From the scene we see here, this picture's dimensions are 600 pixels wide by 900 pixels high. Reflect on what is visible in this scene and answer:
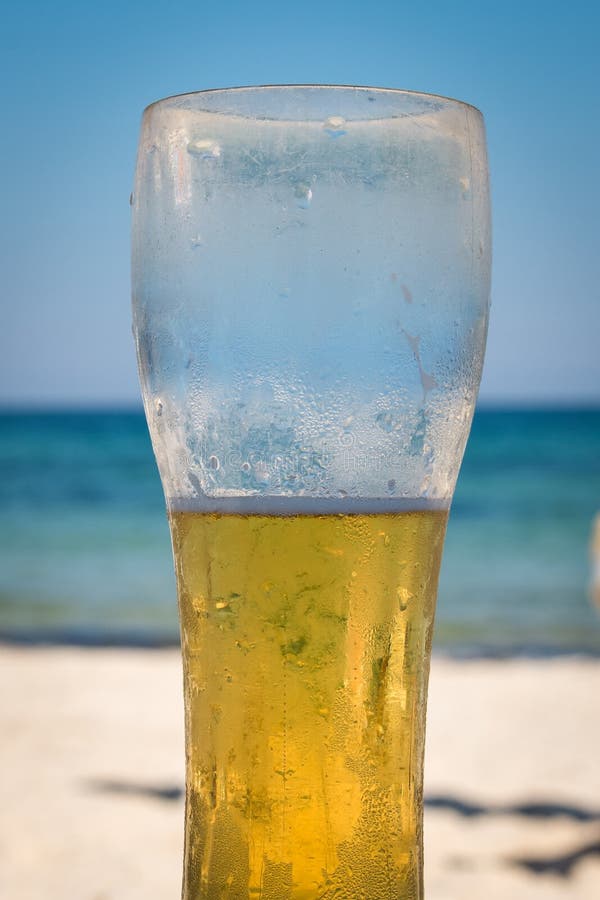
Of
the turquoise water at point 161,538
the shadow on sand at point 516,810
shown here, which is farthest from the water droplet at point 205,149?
the turquoise water at point 161,538

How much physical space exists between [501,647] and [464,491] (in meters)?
10.1

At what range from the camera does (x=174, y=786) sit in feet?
14.2

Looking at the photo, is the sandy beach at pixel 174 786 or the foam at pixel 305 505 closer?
the foam at pixel 305 505

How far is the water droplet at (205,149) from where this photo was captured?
724mm

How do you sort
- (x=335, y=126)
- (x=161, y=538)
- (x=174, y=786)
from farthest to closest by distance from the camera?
1. (x=161, y=538)
2. (x=174, y=786)
3. (x=335, y=126)

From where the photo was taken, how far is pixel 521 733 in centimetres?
522

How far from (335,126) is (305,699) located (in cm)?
33

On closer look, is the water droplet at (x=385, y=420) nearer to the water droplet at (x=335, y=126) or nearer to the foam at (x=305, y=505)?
the foam at (x=305, y=505)

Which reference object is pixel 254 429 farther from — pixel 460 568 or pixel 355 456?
pixel 460 568

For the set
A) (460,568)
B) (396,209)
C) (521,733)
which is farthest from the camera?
(460,568)

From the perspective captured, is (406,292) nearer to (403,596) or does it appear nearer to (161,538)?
(403,596)

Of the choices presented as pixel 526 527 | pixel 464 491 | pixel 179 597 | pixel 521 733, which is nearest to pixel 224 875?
pixel 179 597

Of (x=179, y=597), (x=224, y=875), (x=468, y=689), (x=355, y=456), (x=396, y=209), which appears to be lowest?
(x=468, y=689)

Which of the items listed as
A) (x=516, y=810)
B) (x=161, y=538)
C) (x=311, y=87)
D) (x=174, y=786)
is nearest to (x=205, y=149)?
(x=311, y=87)
